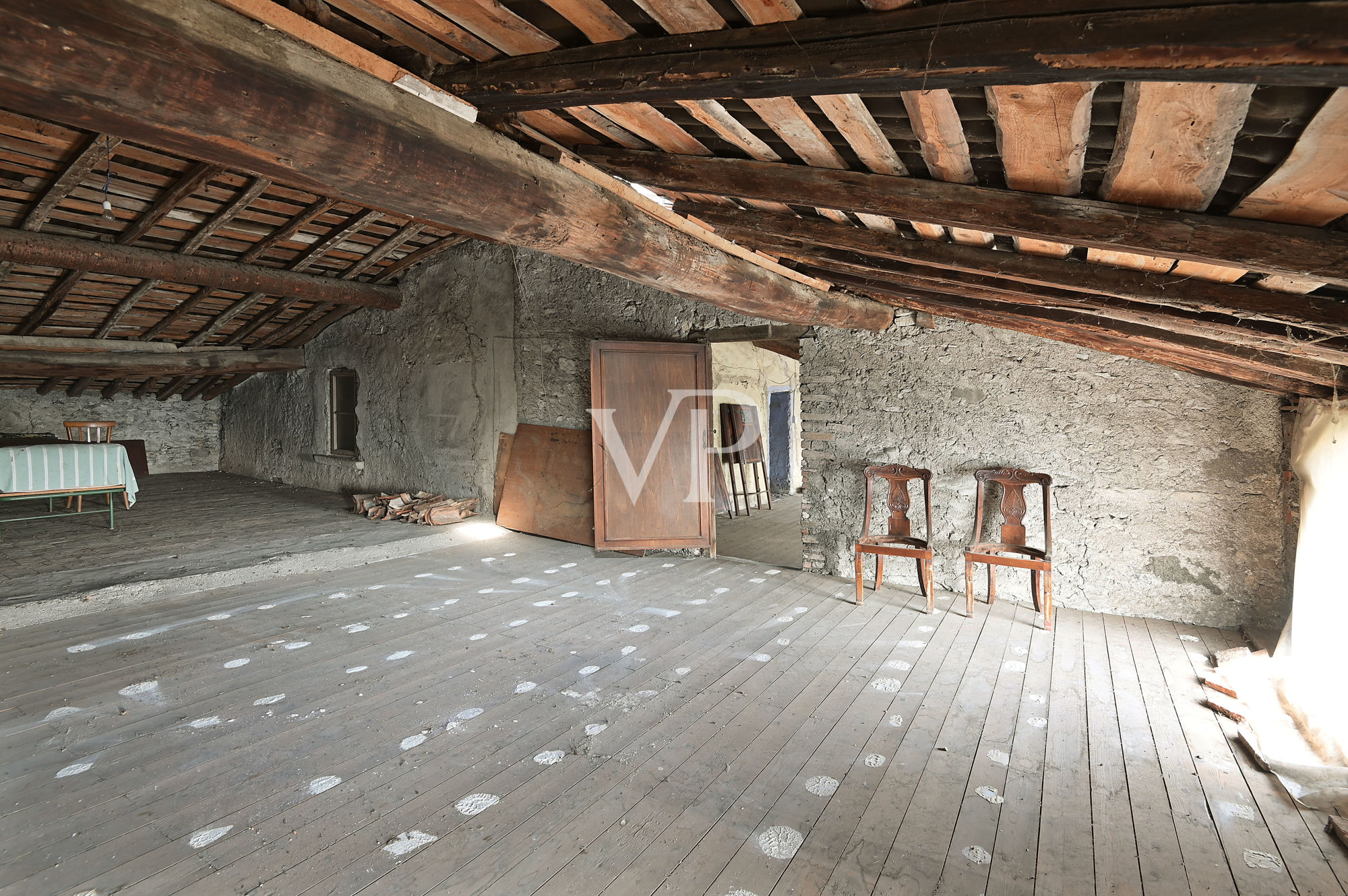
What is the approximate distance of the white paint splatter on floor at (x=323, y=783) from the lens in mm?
2279

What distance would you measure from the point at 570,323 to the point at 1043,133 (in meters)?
5.23

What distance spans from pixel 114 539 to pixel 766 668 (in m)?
5.70

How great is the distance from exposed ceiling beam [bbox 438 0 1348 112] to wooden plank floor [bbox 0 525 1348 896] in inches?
79.4

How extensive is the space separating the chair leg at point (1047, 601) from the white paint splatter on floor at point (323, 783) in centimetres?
384

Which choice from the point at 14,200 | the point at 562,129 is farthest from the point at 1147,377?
the point at 14,200

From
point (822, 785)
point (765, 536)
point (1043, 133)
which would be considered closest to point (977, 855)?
point (822, 785)

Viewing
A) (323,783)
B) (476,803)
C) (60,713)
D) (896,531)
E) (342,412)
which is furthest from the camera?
(342,412)

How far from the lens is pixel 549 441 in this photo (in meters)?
6.48

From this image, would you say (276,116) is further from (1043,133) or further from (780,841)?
(780,841)

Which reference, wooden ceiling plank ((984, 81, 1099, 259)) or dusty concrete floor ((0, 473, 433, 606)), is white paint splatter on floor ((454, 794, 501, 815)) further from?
dusty concrete floor ((0, 473, 433, 606))

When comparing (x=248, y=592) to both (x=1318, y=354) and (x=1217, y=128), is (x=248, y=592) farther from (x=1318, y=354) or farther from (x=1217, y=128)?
(x=1318, y=354)

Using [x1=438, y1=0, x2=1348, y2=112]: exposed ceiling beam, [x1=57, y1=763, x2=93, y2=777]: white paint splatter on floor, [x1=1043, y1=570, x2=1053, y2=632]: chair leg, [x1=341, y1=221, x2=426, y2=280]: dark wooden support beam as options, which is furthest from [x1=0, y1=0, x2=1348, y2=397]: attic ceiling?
[x1=341, y1=221, x2=426, y2=280]: dark wooden support beam

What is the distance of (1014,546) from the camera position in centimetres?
436

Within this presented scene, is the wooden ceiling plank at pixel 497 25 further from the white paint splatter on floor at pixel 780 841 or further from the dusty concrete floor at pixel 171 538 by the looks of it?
the dusty concrete floor at pixel 171 538
